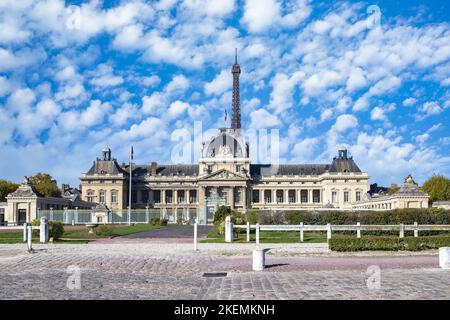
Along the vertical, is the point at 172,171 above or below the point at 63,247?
above

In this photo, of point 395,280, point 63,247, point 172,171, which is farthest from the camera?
point 172,171

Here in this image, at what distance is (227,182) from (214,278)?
84.6 m

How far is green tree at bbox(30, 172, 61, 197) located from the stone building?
5.77m

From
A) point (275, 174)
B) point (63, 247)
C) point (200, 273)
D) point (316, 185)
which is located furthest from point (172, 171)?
point (200, 273)

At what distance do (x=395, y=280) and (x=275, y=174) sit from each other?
92.2 metres

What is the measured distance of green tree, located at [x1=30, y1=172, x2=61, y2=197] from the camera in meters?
93.3

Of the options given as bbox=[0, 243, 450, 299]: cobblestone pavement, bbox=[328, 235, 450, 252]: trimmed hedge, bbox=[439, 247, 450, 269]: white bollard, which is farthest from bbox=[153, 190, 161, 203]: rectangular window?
bbox=[439, 247, 450, 269]: white bollard

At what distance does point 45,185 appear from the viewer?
96750 millimetres

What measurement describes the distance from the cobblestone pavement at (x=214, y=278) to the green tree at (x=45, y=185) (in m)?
68.9

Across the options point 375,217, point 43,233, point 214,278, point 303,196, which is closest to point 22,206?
point 43,233

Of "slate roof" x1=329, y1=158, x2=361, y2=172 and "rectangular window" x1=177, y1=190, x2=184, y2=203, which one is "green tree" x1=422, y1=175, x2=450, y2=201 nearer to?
"slate roof" x1=329, y1=158, x2=361, y2=172
